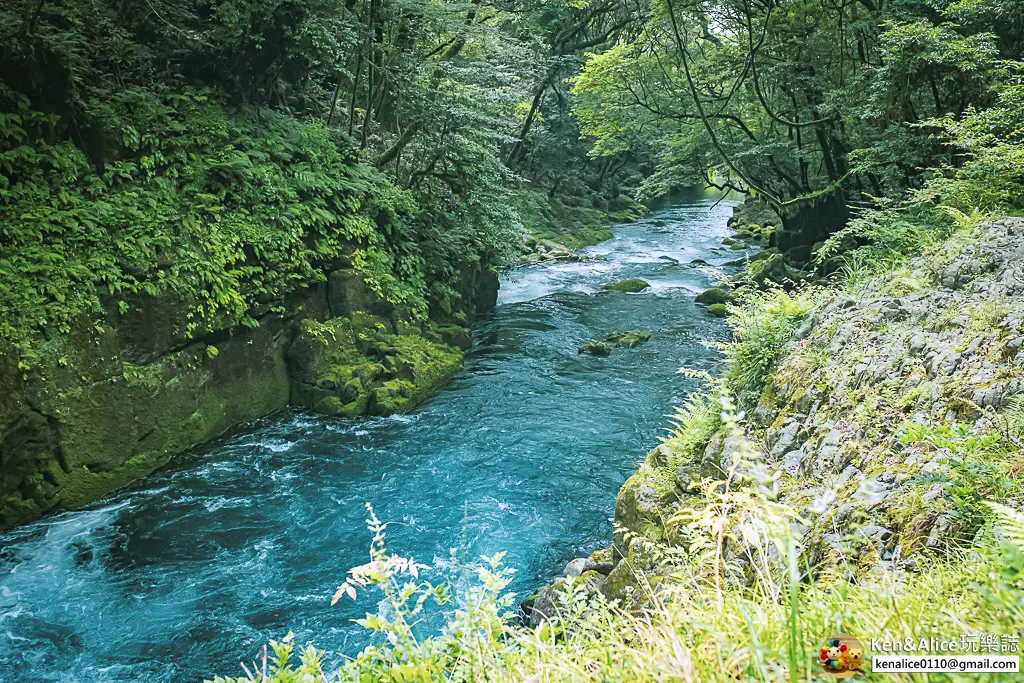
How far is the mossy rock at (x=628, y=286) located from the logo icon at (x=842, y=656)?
1785cm

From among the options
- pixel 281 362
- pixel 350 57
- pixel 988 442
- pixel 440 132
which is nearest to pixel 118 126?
pixel 281 362

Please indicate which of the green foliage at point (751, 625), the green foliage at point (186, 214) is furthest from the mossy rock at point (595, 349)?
the green foliage at point (751, 625)

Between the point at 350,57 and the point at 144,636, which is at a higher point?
the point at 350,57

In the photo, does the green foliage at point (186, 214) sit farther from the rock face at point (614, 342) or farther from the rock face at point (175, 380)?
the rock face at point (614, 342)

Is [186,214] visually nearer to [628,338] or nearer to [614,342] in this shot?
[614,342]

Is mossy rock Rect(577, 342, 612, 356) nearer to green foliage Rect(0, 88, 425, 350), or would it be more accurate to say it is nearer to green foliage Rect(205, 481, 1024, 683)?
green foliage Rect(0, 88, 425, 350)

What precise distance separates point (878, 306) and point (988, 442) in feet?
10.4

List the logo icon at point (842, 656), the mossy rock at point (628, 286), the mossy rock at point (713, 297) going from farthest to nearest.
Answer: the mossy rock at point (628, 286) < the mossy rock at point (713, 297) < the logo icon at point (842, 656)

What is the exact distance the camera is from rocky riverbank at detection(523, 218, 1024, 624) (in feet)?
9.18

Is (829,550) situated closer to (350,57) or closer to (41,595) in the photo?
(41,595)

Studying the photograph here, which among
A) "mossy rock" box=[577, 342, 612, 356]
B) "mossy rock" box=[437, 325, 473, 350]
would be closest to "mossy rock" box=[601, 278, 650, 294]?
"mossy rock" box=[577, 342, 612, 356]

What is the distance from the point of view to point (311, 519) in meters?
7.51

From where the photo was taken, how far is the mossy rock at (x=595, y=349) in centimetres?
1349

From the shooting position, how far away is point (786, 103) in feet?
60.3
